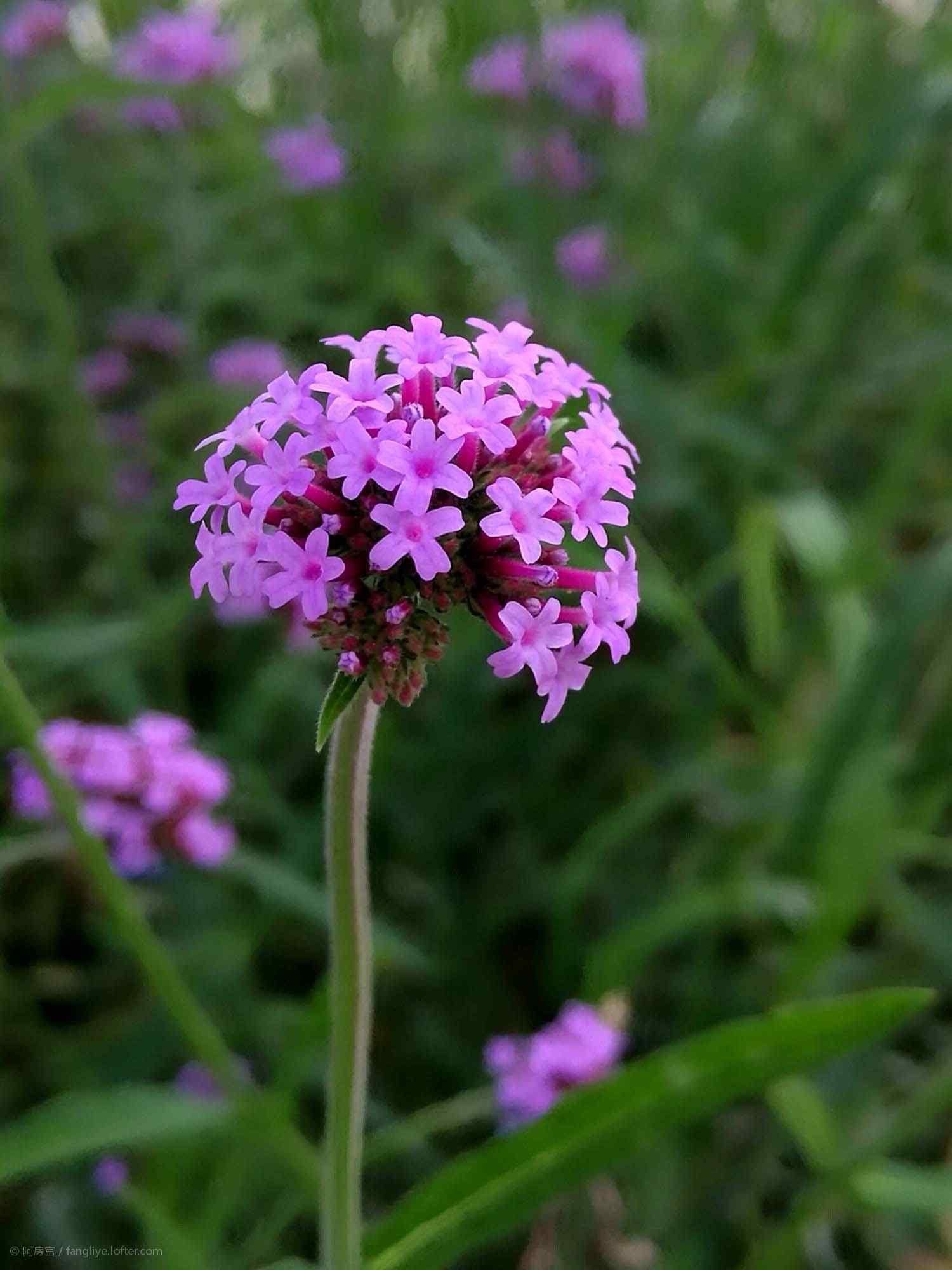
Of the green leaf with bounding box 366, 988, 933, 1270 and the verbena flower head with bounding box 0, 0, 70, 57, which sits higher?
the verbena flower head with bounding box 0, 0, 70, 57

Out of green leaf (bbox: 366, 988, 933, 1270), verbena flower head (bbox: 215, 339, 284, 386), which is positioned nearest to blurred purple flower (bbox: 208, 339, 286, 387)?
verbena flower head (bbox: 215, 339, 284, 386)

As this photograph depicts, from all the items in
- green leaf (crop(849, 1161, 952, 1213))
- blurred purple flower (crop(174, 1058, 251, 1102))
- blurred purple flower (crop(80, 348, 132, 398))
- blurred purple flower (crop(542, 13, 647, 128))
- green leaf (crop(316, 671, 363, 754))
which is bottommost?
green leaf (crop(849, 1161, 952, 1213))

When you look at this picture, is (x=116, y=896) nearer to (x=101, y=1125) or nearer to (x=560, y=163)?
(x=101, y=1125)

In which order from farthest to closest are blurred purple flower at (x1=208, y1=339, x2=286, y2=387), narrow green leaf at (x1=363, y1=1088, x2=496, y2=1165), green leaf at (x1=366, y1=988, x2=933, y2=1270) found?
blurred purple flower at (x1=208, y1=339, x2=286, y2=387) < narrow green leaf at (x1=363, y1=1088, x2=496, y2=1165) < green leaf at (x1=366, y1=988, x2=933, y2=1270)

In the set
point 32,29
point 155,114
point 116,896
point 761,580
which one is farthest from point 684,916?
point 32,29

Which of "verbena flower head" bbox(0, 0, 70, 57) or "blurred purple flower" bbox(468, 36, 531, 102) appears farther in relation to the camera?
"blurred purple flower" bbox(468, 36, 531, 102)

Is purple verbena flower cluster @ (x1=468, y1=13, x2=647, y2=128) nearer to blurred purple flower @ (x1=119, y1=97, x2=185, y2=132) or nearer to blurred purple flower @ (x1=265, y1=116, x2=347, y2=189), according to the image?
blurred purple flower @ (x1=265, y1=116, x2=347, y2=189)
